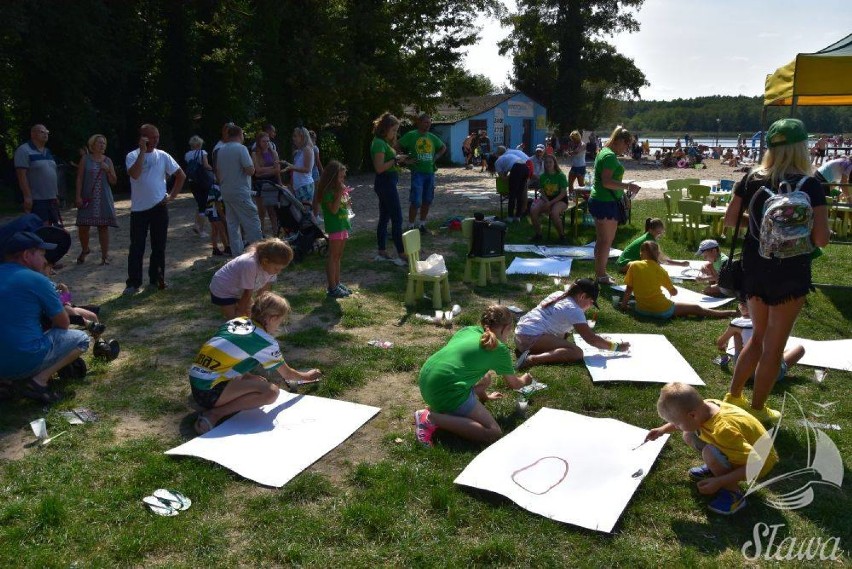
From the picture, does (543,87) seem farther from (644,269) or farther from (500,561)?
(500,561)

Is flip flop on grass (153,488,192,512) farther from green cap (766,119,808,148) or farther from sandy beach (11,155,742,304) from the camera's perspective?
sandy beach (11,155,742,304)

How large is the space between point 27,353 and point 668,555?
4.09 m

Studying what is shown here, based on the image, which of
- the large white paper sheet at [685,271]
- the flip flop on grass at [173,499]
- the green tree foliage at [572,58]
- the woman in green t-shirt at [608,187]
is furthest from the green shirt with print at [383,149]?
the green tree foliage at [572,58]

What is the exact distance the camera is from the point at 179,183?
8.09 meters

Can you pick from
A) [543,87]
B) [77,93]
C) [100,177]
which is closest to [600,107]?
[543,87]

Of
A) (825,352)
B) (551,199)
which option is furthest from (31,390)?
(551,199)

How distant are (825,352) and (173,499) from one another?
16.9ft

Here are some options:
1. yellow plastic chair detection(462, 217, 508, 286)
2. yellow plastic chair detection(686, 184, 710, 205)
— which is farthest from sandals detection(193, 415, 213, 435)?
yellow plastic chair detection(686, 184, 710, 205)

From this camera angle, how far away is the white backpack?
12.2 feet

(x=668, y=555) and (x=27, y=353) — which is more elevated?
(x=27, y=353)

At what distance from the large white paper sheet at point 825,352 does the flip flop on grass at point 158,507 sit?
434 cm

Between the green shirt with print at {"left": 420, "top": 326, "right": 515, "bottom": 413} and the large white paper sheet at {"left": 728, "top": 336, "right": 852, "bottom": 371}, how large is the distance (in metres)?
2.44

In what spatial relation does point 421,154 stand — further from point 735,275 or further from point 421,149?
point 735,275

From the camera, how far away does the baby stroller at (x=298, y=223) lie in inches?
369
